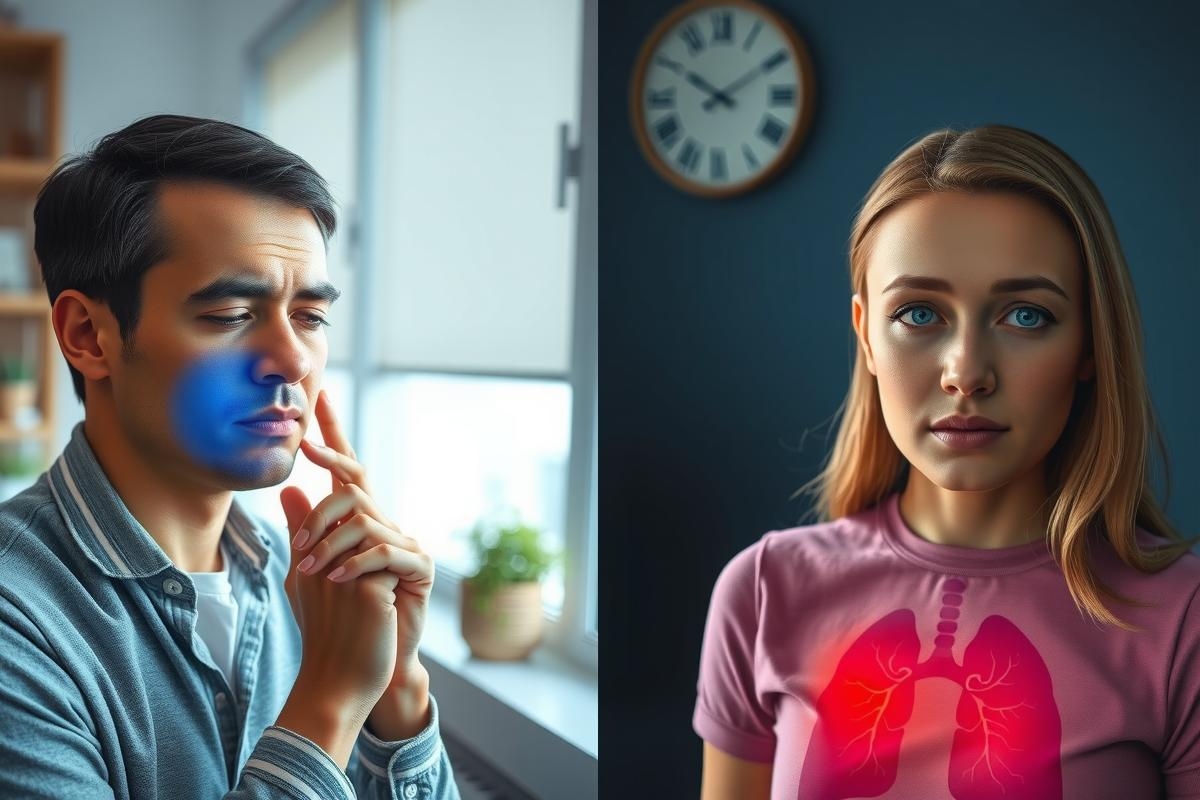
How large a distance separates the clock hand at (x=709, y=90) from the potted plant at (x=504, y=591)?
1.07 m

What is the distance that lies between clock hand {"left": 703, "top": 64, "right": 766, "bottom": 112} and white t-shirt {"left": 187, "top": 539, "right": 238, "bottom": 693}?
0.67 meters

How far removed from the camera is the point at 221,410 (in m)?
0.92

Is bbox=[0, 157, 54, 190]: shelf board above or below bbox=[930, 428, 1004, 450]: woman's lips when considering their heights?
above

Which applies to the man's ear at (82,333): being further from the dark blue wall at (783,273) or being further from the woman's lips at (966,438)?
the woman's lips at (966,438)

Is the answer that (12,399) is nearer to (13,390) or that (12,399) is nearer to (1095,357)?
(13,390)

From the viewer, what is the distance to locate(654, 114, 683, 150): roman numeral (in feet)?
2.67

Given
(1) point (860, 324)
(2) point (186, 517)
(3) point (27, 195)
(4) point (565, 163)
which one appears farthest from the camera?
(3) point (27, 195)

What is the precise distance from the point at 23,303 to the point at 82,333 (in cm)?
266

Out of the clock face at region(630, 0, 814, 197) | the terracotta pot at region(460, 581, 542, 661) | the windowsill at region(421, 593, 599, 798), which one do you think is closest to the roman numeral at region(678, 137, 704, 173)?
the clock face at region(630, 0, 814, 197)

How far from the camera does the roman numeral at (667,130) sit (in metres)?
0.81

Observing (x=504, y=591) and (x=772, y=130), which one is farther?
(x=504, y=591)

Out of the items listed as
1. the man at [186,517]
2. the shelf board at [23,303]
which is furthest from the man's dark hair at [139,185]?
the shelf board at [23,303]

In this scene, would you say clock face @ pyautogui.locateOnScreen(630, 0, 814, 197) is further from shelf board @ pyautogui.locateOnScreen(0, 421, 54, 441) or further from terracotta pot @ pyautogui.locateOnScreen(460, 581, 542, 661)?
shelf board @ pyautogui.locateOnScreen(0, 421, 54, 441)

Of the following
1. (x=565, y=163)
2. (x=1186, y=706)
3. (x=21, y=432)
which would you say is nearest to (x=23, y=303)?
(x=21, y=432)
